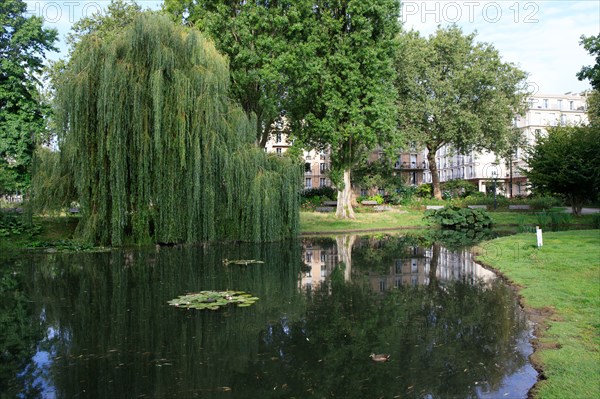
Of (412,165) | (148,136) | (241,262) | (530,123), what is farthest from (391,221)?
(530,123)

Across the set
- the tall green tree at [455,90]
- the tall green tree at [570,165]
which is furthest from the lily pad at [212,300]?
the tall green tree at [455,90]

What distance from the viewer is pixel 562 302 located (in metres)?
9.16

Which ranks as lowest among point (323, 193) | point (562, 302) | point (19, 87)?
point (562, 302)

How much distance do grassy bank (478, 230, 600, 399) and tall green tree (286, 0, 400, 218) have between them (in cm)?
1233

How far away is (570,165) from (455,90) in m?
15.9

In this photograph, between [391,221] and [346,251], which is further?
[391,221]

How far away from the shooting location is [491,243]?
19578 mm

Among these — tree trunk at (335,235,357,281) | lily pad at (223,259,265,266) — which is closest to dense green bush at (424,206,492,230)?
tree trunk at (335,235,357,281)

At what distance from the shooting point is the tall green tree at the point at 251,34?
27.1 meters

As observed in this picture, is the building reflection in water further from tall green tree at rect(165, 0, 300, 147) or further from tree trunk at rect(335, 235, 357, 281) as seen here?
tall green tree at rect(165, 0, 300, 147)

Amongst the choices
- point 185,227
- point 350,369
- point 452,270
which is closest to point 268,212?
point 185,227

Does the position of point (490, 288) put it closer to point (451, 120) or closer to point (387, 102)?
point (387, 102)

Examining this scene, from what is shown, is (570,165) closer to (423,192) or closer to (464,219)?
(464,219)

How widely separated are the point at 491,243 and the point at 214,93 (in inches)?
496
